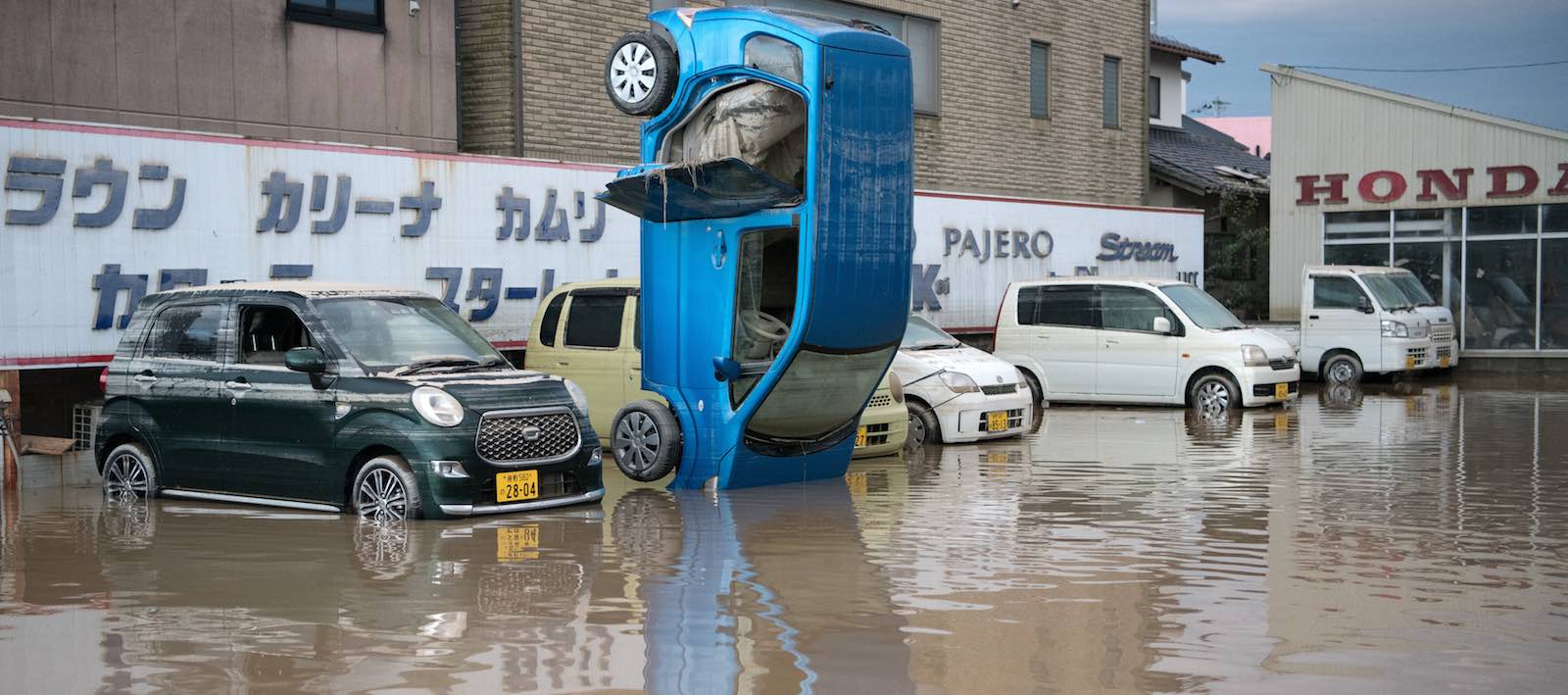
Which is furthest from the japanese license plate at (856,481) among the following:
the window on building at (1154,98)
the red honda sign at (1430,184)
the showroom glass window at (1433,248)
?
the window on building at (1154,98)

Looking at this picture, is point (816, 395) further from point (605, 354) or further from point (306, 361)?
point (306, 361)

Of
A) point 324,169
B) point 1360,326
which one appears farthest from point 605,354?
point 1360,326

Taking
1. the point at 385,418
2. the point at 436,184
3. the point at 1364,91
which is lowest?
the point at 385,418

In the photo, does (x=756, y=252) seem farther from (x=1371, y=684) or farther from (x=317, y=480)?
(x=1371, y=684)

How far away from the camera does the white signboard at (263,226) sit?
11734 millimetres

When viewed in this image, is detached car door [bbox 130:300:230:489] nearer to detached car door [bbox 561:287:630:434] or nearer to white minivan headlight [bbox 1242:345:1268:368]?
detached car door [bbox 561:287:630:434]

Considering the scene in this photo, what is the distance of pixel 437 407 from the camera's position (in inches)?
387

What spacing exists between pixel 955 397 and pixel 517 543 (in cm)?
656

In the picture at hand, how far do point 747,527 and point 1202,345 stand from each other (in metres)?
9.80

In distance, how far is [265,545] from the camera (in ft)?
29.9

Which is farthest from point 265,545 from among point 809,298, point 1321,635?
point 1321,635

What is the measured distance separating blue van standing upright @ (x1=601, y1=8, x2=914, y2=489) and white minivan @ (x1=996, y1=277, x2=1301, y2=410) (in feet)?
23.3

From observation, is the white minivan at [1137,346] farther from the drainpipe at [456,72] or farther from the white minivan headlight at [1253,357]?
the drainpipe at [456,72]

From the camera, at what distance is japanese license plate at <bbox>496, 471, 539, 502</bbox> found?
9.95m
